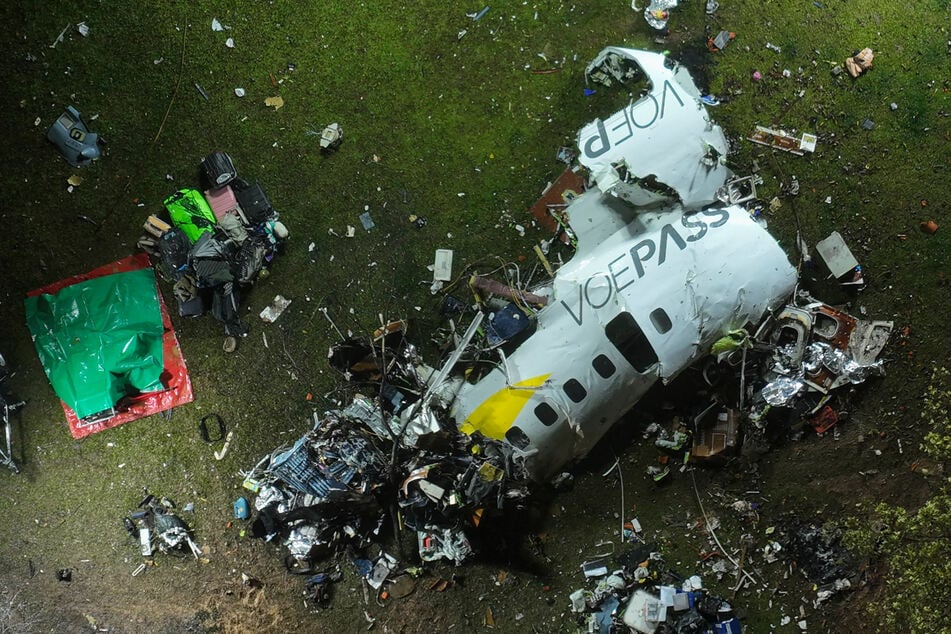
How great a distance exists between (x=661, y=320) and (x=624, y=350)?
366mm

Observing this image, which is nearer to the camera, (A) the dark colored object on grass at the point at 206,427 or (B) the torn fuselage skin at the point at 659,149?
(B) the torn fuselage skin at the point at 659,149

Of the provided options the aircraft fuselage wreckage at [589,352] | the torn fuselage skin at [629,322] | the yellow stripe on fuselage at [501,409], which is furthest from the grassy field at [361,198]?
the yellow stripe on fuselage at [501,409]

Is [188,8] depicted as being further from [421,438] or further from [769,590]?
[769,590]

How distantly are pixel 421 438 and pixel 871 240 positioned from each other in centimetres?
431

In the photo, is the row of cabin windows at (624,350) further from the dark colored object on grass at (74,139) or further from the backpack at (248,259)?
the dark colored object on grass at (74,139)

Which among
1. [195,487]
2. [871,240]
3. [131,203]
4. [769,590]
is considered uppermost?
[131,203]

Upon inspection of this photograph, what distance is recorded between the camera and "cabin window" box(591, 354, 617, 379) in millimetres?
4941

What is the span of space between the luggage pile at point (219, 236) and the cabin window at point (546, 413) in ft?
8.92

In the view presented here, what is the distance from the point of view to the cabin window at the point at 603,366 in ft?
16.2

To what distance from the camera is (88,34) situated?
18.5 feet

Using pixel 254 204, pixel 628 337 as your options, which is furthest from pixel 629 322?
pixel 254 204

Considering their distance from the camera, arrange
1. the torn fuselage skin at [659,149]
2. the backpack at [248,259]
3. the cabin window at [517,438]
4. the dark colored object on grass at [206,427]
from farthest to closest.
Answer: the dark colored object on grass at [206,427] → the backpack at [248,259] → the torn fuselage skin at [659,149] → the cabin window at [517,438]

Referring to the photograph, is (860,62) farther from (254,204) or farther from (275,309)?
(275,309)

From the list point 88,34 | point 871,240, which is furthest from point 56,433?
point 871,240
